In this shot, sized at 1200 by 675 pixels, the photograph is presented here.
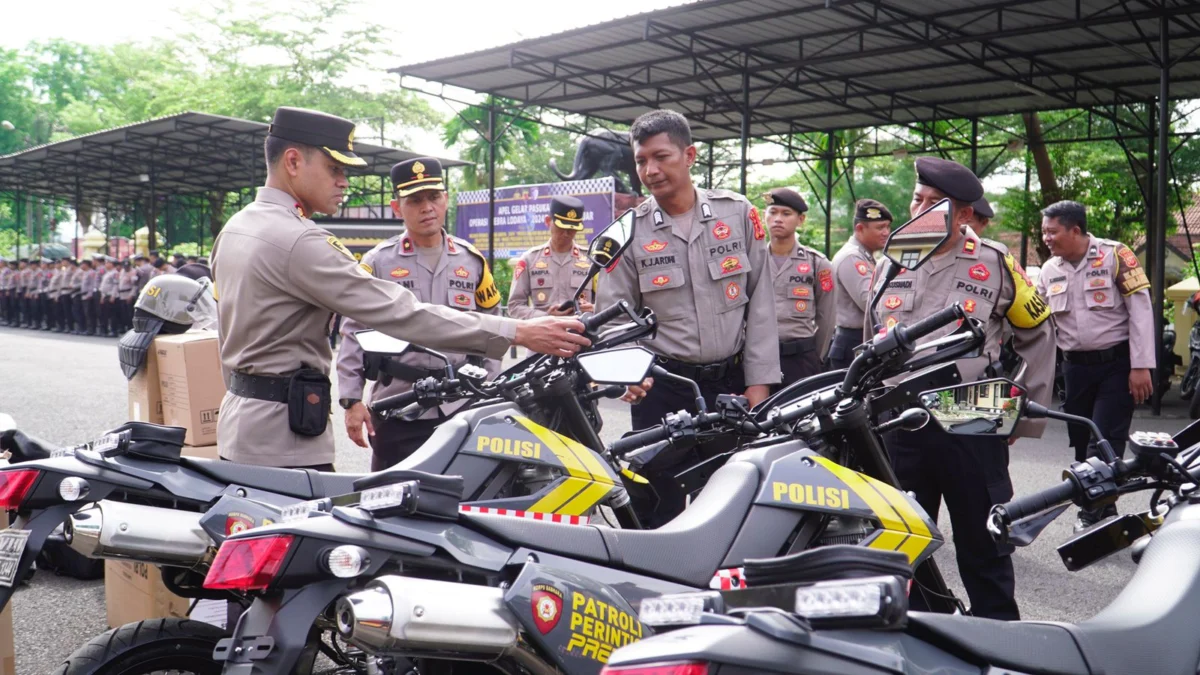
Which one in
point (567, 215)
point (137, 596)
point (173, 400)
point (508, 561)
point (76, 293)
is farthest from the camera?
point (76, 293)

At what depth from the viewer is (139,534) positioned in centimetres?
267

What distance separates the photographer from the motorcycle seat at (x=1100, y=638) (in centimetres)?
151

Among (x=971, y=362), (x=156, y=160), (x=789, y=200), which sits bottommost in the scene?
(x=971, y=362)

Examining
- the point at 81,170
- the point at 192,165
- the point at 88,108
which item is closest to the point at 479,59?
the point at 192,165

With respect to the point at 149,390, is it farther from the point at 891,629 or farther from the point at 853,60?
the point at 853,60

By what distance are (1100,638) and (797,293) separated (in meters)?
6.28

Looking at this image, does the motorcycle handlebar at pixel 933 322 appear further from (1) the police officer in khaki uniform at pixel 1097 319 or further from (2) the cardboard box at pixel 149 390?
(1) the police officer in khaki uniform at pixel 1097 319

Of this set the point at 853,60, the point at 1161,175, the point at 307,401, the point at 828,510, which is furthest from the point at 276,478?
the point at 853,60

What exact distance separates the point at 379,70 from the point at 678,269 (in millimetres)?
35416

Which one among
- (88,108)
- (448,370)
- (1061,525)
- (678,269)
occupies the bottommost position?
(1061,525)

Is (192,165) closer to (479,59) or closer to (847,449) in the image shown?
(479,59)

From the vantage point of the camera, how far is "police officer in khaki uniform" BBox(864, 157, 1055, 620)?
3.57m

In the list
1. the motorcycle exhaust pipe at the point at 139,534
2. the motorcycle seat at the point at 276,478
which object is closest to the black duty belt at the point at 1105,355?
the motorcycle seat at the point at 276,478

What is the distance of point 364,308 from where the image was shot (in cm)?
315
